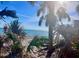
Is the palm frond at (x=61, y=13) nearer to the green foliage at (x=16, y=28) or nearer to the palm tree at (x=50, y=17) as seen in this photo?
the palm tree at (x=50, y=17)

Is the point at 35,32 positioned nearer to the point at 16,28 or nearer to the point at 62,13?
the point at 16,28

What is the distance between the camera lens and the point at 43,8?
2080 mm

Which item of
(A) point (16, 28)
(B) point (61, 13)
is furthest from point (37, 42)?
(B) point (61, 13)

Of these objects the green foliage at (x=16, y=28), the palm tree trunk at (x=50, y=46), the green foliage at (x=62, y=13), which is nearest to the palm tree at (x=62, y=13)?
the green foliage at (x=62, y=13)

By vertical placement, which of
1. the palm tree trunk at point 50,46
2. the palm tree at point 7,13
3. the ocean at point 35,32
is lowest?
the palm tree trunk at point 50,46

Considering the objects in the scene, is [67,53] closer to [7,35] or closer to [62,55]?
[62,55]

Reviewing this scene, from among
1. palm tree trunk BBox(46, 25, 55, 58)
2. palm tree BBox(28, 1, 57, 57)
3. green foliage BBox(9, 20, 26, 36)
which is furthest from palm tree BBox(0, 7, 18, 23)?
palm tree trunk BBox(46, 25, 55, 58)

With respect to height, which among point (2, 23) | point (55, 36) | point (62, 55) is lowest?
point (62, 55)

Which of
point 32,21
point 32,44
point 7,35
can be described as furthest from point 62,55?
point 7,35

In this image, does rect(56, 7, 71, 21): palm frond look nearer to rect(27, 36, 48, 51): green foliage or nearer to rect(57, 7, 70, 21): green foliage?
rect(57, 7, 70, 21): green foliage

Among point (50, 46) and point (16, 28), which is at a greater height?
point (16, 28)

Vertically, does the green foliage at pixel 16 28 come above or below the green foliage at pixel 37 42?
above

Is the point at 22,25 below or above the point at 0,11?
below

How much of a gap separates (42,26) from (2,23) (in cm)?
44
